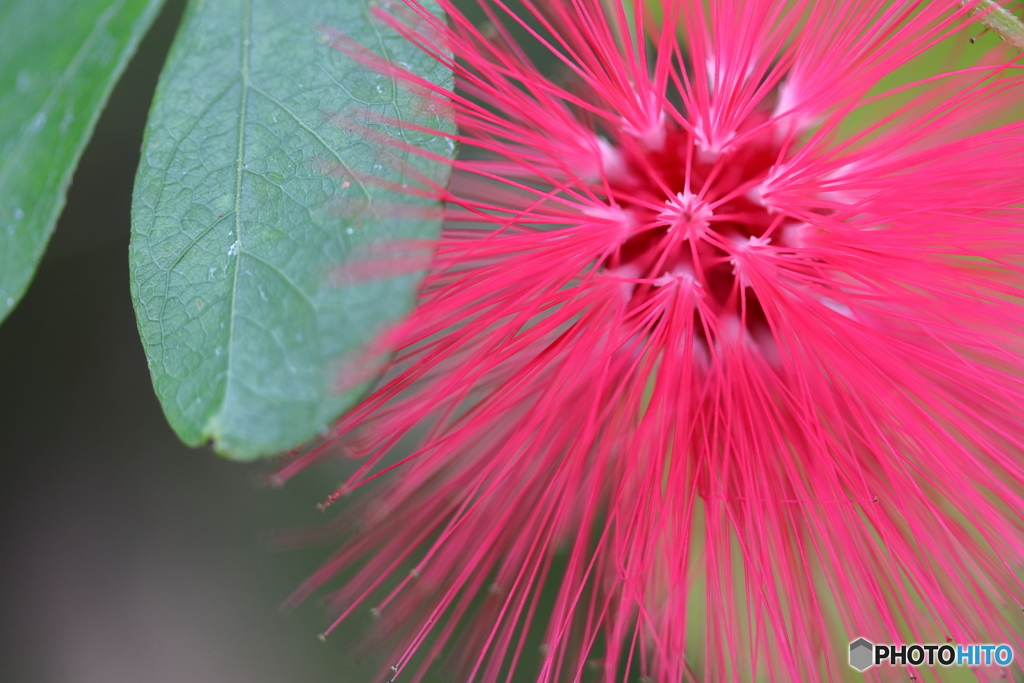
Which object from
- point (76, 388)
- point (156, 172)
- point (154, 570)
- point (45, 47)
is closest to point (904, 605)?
point (156, 172)

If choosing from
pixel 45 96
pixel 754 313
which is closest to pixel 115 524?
pixel 45 96

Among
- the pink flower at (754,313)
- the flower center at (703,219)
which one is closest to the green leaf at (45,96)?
the pink flower at (754,313)

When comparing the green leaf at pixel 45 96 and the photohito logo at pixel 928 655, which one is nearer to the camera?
the green leaf at pixel 45 96

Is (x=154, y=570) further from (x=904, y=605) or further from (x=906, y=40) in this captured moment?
(x=906, y=40)

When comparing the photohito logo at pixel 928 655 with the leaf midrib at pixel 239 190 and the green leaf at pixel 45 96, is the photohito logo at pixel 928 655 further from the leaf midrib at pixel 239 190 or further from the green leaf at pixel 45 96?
the green leaf at pixel 45 96

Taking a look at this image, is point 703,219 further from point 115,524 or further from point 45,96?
point 115,524

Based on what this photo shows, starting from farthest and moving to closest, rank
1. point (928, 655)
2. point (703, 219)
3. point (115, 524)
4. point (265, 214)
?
point (115, 524)
point (928, 655)
point (703, 219)
point (265, 214)
